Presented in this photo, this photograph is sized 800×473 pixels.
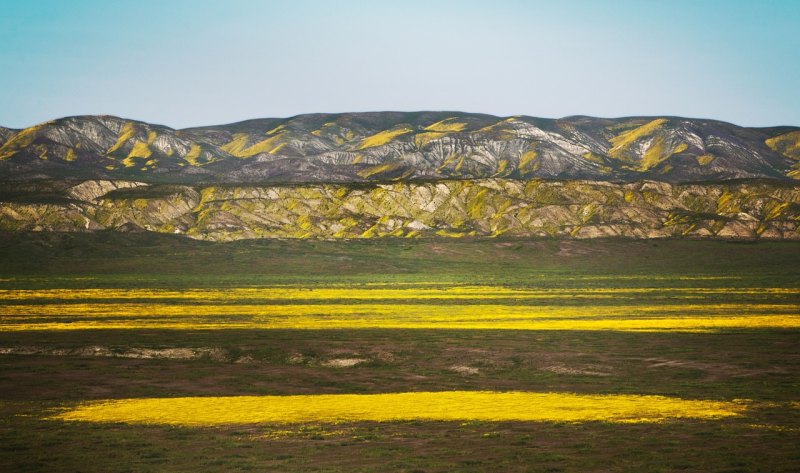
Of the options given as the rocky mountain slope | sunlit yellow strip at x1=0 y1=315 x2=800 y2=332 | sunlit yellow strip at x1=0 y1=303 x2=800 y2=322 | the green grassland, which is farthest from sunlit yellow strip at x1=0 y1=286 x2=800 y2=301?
the rocky mountain slope

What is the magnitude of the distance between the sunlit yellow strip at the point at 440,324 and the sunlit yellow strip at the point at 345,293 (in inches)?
866

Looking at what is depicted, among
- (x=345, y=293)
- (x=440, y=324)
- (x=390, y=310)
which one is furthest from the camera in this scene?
(x=345, y=293)

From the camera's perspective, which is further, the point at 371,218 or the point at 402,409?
the point at 371,218

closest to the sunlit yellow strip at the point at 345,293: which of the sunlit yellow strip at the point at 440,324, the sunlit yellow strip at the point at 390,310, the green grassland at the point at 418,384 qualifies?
the green grassland at the point at 418,384

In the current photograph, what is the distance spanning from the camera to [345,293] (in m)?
92.7

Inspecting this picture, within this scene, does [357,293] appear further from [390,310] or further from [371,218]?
[371,218]

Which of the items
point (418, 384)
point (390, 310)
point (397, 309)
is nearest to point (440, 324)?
point (390, 310)

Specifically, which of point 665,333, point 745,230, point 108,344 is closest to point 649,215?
point 745,230

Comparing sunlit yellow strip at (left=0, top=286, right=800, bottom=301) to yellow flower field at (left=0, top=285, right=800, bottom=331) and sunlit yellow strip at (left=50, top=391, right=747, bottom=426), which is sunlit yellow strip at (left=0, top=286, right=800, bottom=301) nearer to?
yellow flower field at (left=0, top=285, right=800, bottom=331)

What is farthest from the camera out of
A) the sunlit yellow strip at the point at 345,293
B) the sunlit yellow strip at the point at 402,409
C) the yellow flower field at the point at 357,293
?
the sunlit yellow strip at the point at 345,293

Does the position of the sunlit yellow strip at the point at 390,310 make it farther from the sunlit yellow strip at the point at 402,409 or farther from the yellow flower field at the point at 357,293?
the sunlit yellow strip at the point at 402,409

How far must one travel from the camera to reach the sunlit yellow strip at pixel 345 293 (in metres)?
86.1

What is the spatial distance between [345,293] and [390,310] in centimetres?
2120

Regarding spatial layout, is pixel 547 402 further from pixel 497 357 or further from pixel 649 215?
pixel 649 215
